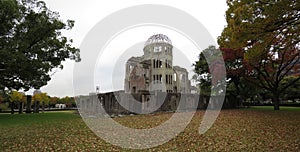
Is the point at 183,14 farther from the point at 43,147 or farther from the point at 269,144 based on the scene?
the point at 43,147

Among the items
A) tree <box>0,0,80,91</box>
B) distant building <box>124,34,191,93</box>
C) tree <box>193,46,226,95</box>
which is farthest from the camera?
distant building <box>124,34,191,93</box>

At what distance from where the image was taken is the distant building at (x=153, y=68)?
2859 centimetres

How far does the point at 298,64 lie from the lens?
20.4 metres

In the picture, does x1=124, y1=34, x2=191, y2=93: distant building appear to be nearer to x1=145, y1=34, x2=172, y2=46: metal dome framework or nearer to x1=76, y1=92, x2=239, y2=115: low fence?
x1=145, y1=34, x2=172, y2=46: metal dome framework

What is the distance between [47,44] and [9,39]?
6.61ft

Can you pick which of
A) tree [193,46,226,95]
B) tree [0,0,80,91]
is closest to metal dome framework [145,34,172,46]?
tree [193,46,226,95]

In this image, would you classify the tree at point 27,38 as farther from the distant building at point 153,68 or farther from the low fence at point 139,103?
the distant building at point 153,68

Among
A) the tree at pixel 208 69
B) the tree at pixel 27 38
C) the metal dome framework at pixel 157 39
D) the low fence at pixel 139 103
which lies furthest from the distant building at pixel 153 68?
the tree at pixel 27 38

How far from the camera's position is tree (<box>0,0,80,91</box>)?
11.0 meters

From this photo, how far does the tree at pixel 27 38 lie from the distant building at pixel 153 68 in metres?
14.6

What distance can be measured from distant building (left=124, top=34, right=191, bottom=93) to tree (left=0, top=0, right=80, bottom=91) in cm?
1461

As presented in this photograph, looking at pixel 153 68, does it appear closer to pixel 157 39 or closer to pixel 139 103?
pixel 157 39

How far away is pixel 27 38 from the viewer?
11.7 m

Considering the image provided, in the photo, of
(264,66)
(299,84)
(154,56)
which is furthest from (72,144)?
(299,84)
